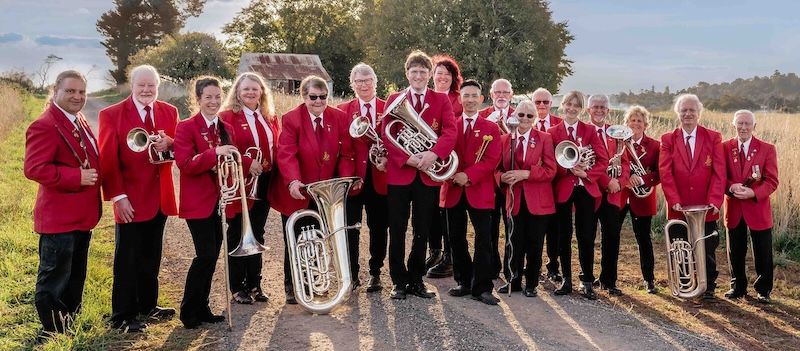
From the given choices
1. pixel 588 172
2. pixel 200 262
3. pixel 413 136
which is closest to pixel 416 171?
pixel 413 136

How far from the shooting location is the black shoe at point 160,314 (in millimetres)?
5484

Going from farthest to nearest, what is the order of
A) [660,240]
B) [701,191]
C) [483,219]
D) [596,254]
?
[660,240] < [596,254] < [701,191] < [483,219]

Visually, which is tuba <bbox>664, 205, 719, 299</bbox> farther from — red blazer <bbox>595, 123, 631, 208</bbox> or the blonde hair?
the blonde hair

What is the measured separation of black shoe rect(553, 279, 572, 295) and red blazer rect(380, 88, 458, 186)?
1714 mm

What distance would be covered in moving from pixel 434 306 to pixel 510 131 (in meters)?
1.71

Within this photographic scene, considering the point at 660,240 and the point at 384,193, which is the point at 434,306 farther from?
the point at 660,240

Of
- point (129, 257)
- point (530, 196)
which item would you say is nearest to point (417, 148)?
point (530, 196)

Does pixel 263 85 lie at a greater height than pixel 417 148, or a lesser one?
greater

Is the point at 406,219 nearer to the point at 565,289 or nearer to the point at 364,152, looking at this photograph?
the point at 364,152

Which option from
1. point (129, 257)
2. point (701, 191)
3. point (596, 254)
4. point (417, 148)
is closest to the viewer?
point (129, 257)

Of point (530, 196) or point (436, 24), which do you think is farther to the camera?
point (436, 24)

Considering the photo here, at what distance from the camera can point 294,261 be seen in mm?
5281

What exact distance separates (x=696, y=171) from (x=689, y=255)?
805 millimetres

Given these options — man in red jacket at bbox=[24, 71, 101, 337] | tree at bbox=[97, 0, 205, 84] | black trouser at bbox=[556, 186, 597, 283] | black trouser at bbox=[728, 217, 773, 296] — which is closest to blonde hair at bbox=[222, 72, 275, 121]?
man in red jacket at bbox=[24, 71, 101, 337]
